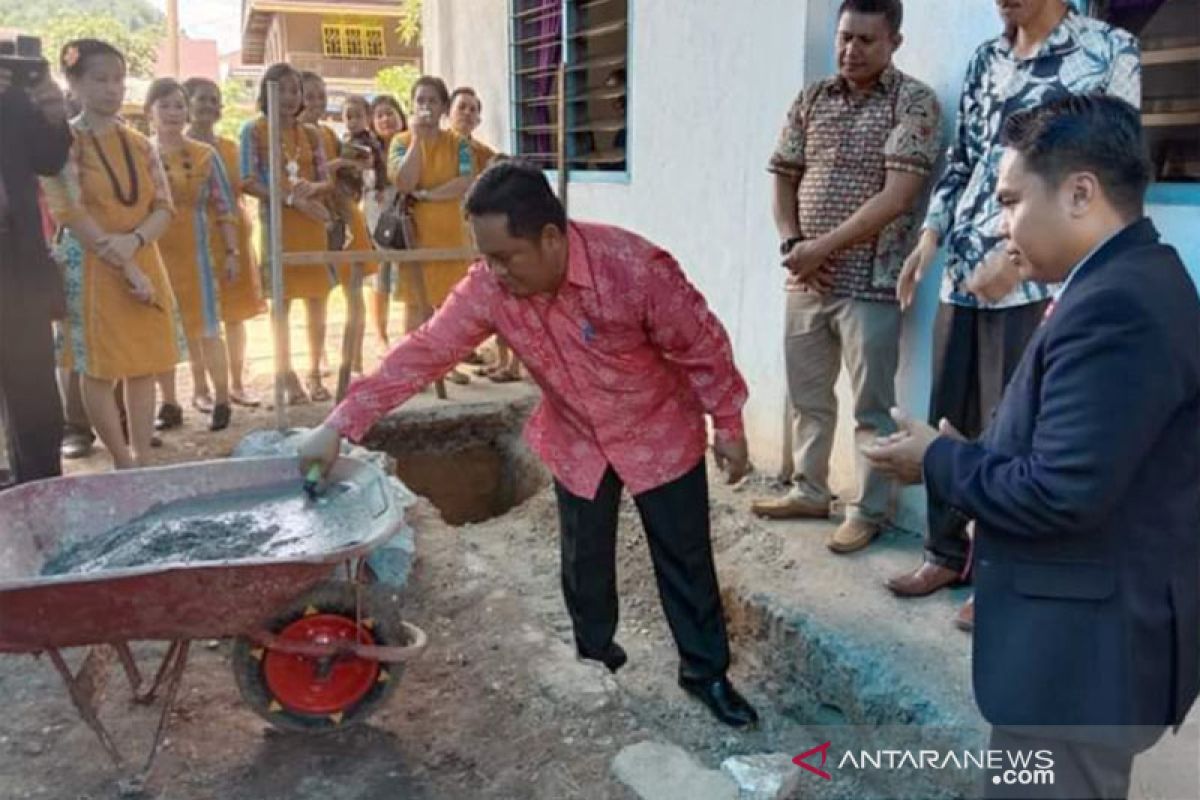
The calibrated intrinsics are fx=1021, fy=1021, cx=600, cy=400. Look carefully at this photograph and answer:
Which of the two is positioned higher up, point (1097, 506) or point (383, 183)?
point (383, 183)

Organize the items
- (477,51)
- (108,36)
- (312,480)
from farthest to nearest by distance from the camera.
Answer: (108,36) → (477,51) → (312,480)

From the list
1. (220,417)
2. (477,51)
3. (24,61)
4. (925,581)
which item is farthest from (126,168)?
(477,51)

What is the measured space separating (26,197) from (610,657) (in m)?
2.94

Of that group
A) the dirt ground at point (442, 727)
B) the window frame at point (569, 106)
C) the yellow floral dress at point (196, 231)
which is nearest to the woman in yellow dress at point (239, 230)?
the yellow floral dress at point (196, 231)

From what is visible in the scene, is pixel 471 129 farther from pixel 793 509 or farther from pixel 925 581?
pixel 925 581

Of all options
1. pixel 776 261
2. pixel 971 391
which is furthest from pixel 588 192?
pixel 971 391

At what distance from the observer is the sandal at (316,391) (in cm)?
621

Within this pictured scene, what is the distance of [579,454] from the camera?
9.61 ft

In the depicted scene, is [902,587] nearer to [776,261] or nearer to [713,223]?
[776,261]

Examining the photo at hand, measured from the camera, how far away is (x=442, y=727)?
309 cm

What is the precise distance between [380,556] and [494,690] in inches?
34.8

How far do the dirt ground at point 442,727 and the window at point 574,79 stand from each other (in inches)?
139

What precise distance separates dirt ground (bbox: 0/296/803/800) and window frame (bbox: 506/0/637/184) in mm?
2896

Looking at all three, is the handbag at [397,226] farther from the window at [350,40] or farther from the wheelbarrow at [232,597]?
the window at [350,40]
